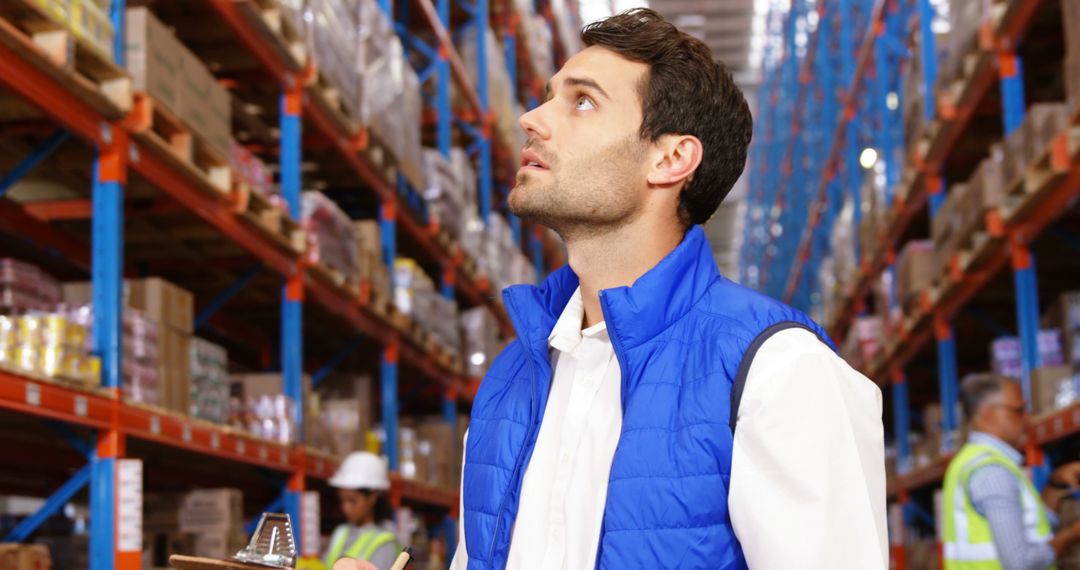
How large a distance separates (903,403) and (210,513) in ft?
26.7

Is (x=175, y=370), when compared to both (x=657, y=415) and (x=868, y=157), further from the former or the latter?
(x=868, y=157)

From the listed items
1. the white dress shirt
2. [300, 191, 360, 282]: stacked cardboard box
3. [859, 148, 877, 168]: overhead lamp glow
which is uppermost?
[859, 148, 877, 168]: overhead lamp glow

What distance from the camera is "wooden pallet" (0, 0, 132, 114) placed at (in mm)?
3960

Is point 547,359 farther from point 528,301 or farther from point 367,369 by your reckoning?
point 367,369

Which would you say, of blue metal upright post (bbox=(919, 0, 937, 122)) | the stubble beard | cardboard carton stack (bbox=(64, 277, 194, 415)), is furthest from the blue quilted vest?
→ blue metal upright post (bbox=(919, 0, 937, 122))

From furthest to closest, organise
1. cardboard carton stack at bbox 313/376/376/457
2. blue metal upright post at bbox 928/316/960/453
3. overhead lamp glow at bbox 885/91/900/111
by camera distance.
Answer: overhead lamp glow at bbox 885/91/900/111, blue metal upright post at bbox 928/316/960/453, cardboard carton stack at bbox 313/376/376/457

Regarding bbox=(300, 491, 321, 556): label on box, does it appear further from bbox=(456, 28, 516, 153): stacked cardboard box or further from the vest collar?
bbox=(456, 28, 516, 153): stacked cardboard box

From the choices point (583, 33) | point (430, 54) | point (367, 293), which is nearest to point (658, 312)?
point (583, 33)

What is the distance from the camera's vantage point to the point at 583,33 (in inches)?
85.1

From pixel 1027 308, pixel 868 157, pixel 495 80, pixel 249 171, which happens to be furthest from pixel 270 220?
pixel 868 157

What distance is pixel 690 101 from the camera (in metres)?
1.98

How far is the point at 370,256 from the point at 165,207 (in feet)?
8.61

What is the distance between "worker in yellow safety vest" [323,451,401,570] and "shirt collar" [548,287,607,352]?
3.85 metres

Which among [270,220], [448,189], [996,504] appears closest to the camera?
[996,504]
